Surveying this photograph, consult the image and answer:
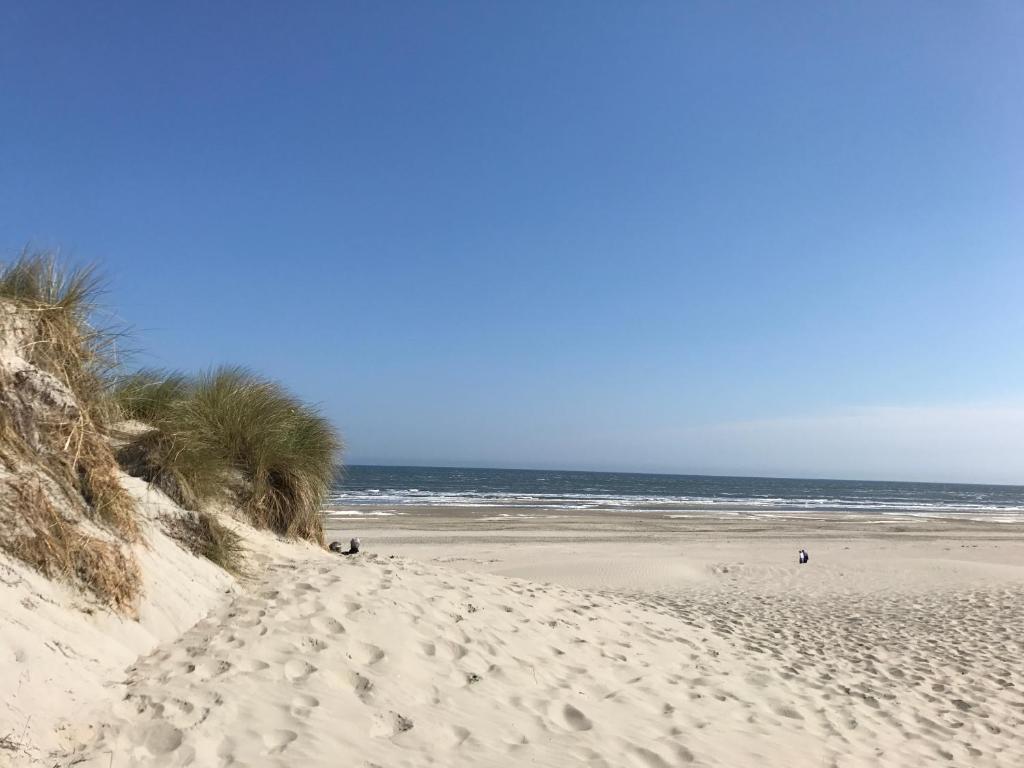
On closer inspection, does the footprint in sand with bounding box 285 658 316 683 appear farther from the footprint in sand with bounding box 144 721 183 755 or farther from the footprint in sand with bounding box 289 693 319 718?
the footprint in sand with bounding box 144 721 183 755

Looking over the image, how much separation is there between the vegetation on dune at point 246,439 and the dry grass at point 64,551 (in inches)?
112

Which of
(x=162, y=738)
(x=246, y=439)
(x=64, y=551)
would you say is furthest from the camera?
(x=246, y=439)

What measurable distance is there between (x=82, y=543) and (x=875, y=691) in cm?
637

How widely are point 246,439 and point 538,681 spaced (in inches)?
220

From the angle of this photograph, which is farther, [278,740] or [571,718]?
[571,718]

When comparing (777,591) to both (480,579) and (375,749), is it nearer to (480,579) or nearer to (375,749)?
(480,579)

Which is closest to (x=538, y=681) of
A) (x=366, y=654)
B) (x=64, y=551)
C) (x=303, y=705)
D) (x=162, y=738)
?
(x=366, y=654)

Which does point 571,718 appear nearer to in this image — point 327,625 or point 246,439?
point 327,625

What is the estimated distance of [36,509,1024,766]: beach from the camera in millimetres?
3736

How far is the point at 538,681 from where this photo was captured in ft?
16.6

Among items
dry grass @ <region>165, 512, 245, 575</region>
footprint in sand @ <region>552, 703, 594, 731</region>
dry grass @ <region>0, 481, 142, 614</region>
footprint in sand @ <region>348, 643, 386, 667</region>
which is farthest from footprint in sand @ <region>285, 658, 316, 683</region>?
dry grass @ <region>165, 512, 245, 575</region>

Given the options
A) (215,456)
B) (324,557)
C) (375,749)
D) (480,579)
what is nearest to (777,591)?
(480,579)

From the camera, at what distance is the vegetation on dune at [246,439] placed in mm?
8102

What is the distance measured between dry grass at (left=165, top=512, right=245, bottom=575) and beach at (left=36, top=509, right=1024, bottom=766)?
1.37 feet
